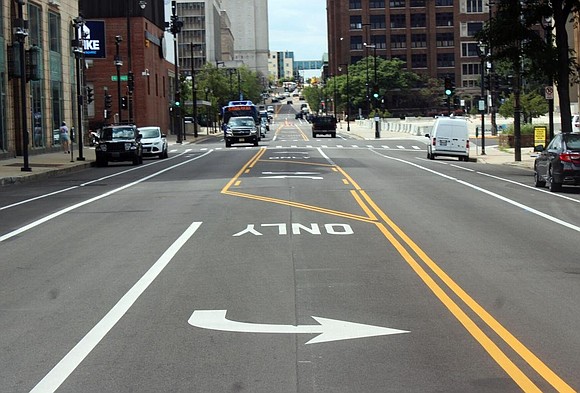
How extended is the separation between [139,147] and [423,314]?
39.5 m

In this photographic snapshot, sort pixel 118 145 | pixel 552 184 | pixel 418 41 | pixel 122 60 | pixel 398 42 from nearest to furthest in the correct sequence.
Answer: pixel 552 184 < pixel 118 145 < pixel 122 60 < pixel 398 42 < pixel 418 41

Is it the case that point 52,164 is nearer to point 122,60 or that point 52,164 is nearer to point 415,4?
point 122,60

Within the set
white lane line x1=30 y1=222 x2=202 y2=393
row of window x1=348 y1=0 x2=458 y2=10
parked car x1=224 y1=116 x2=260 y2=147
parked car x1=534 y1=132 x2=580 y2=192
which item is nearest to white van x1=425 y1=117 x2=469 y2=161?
parked car x1=534 y1=132 x2=580 y2=192

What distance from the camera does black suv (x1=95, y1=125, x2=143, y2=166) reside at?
4788 cm

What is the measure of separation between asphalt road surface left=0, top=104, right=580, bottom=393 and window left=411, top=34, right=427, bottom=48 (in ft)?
500

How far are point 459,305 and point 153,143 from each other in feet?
148

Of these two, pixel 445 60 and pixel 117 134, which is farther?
pixel 445 60

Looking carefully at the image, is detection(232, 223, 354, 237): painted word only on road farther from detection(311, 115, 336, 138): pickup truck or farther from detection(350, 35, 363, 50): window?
detection(350, 35, 363, 50): window

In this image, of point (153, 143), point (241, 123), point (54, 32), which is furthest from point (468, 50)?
point (153, 143)

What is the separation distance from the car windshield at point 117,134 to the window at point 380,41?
419 feet

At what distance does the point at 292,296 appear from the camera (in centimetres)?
1148

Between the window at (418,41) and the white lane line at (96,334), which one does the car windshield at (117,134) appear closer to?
the white lane line at (96,334)

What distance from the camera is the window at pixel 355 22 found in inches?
6790

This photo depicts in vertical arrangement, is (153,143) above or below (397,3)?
below
